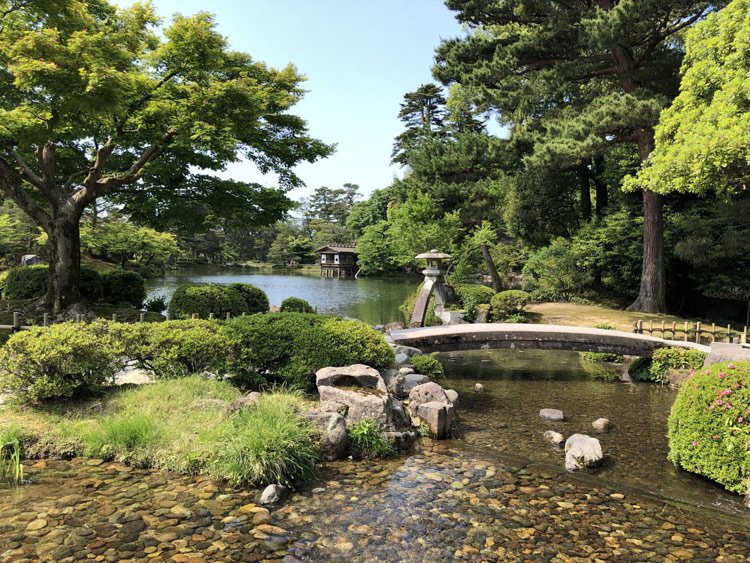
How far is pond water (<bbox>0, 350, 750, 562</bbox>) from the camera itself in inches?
149

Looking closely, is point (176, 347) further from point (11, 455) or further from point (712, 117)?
point (712, 117)

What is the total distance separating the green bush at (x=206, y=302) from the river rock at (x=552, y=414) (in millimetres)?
7646

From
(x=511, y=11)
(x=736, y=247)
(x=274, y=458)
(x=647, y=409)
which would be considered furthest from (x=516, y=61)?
(x=274, y=458)

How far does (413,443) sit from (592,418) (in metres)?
3.53

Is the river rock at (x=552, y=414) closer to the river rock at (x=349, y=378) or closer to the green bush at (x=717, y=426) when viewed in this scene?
the green bush at (x=717, y=426)

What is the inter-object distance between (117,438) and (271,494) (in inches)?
80.6

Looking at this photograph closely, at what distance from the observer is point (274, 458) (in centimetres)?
490

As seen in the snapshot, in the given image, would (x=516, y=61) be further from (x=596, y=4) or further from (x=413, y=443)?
(x=413, y=443)

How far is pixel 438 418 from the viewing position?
657 cm

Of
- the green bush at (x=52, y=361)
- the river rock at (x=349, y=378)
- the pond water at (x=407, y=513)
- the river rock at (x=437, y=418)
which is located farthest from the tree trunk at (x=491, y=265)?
the green bush at (x=52, y=361)

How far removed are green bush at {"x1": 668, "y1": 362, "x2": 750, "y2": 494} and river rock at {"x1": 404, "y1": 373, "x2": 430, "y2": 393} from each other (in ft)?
12.5

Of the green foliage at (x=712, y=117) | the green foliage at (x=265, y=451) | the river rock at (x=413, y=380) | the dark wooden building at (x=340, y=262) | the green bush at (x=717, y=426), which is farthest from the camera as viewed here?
the dark wooden building at (x=340, y=262)

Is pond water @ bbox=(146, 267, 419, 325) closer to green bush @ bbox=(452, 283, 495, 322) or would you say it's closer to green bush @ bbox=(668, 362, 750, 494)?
green bush @ bbox=(452, 283, 495, 322)

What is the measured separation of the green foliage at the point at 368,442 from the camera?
5.75 metres
